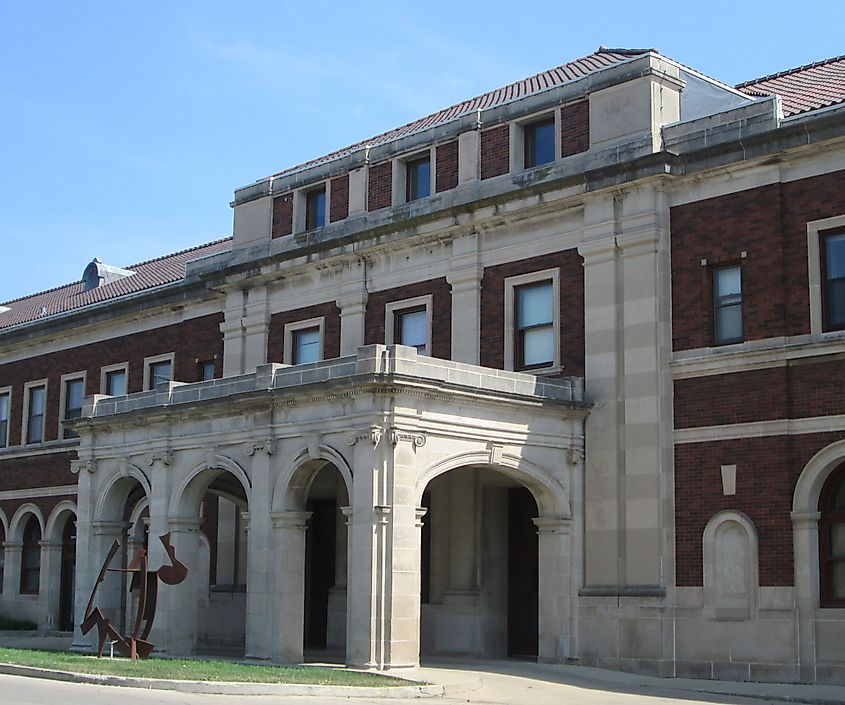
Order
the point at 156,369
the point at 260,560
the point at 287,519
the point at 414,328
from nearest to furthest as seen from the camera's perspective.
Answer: the point at 287,519 → the point at 260,560 → the point at 414,328 → the point at 156,369

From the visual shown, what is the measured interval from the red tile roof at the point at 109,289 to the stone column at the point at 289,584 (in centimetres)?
1564

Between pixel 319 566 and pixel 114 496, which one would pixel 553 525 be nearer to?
pixel 319 566

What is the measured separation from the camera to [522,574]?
2889cm

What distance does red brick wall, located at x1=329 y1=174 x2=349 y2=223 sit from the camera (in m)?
32.5

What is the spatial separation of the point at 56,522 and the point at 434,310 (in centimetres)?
1746

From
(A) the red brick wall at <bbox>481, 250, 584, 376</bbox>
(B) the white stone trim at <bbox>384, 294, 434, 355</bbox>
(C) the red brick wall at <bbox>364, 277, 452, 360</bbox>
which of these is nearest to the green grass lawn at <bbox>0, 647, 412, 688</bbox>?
(A) the red brick wall at <bbox>481, 250, 584, 376</bbox>

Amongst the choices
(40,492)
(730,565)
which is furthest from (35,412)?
(730,565)

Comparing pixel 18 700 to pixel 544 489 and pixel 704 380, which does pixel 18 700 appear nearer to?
pixel 544 489

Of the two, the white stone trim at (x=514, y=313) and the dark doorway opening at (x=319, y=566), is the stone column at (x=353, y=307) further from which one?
the white stone trim at (x=514, y=313)

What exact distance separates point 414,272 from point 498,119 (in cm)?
393

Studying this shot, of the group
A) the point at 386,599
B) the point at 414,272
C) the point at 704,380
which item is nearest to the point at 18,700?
the point at 386,599

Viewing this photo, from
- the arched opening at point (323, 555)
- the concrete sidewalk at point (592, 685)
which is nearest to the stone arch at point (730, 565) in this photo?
the concrete sidewalk at point (592, 685)

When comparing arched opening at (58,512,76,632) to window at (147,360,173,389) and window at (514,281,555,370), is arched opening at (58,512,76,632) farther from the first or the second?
window at (514,281,555,370)

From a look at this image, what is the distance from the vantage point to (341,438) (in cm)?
2445
